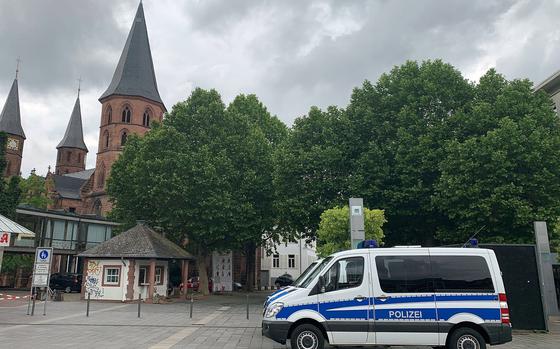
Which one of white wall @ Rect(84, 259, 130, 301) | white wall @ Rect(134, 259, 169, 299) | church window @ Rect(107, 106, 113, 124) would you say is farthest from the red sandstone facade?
white wall @ Rect(84, 259, 130, 301)

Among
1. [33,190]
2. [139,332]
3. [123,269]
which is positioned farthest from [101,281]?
[33,190]

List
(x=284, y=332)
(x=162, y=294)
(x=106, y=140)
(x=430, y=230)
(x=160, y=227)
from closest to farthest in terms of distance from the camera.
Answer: (x=284, y=332), (x=430, y=230), (x=162, y=294), (x=160, y=227), (x=106, y=140)

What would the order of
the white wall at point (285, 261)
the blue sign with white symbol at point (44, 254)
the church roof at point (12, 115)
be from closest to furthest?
the blue sign with white symbol at point (44, 254) → the white wall at point (285, 261) → the church roof at point (12, 115)

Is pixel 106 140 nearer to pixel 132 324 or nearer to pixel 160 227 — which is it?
pixel 160 227

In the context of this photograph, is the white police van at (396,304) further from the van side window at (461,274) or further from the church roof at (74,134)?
the church roof at (74,134)

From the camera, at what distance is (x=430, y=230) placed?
2652 cm

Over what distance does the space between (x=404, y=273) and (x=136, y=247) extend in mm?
22420

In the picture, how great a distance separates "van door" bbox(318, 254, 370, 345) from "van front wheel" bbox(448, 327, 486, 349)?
2.02 metres

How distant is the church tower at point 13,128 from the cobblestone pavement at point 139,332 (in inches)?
2837

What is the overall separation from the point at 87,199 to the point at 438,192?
5838 centimetres

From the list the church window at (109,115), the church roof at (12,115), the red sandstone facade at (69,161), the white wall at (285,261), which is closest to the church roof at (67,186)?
the red sandstone facade at (69,161)

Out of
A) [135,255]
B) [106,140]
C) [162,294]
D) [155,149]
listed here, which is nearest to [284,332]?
[135,255]

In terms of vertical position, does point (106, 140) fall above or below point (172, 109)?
above

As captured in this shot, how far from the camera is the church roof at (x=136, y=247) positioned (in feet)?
94.4
